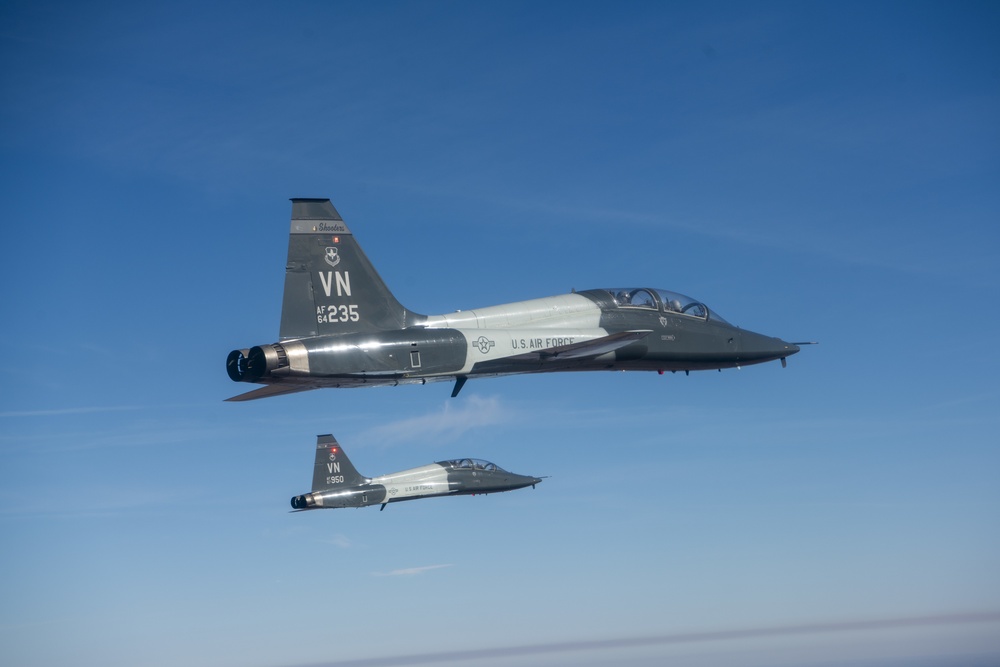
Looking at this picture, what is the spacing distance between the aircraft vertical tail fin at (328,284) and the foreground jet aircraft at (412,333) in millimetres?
31

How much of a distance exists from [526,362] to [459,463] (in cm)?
2808

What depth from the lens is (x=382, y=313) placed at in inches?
1286

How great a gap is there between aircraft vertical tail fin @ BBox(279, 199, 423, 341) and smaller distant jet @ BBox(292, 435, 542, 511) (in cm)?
2901

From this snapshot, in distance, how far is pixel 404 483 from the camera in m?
60.8

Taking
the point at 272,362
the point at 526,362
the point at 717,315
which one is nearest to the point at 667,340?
the point at 717,315

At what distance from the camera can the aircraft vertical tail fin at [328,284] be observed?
3142 cm

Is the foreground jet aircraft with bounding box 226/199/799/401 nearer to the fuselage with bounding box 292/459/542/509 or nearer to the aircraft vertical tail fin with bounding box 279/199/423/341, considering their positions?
the aircraft vertical tail fin with bounding box 279/199/423/341

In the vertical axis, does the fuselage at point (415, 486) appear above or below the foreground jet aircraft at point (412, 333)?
below

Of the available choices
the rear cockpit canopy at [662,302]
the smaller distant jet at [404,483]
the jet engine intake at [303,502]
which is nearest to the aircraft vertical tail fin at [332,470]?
the smaller distant jet at [404,483]

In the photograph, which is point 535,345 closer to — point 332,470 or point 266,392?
point 266,392

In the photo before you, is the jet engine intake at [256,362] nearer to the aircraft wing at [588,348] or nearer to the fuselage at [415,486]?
the aircraft wing at [588,348]

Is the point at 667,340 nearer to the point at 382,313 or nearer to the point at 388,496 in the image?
the point at 382,313

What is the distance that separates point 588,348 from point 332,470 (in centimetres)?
3274

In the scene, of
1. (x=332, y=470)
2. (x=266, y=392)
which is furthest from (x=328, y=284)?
(x=332, y=470)
